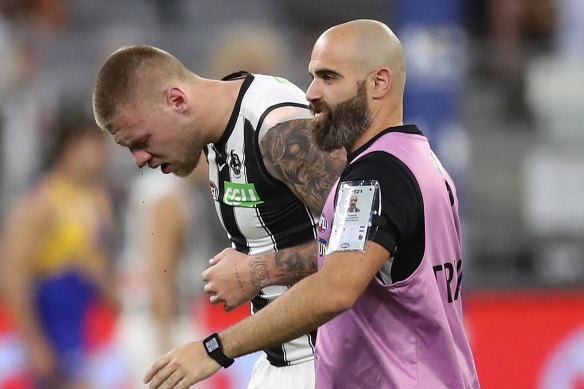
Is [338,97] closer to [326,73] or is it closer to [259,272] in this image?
[326,73]

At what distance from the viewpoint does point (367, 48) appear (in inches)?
138

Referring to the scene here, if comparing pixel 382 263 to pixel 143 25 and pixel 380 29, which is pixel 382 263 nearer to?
pixel 380 29

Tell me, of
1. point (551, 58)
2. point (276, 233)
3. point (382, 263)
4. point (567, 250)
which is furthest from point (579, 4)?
point (382, 263)

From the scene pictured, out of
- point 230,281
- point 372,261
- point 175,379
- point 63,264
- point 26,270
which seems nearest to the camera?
point 372,261

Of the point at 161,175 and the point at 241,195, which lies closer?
the point at 241,195

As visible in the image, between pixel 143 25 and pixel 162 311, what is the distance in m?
4.22

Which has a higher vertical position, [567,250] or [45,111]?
[45,111]

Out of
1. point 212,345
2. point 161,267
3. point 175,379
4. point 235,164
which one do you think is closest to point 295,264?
point 235,164

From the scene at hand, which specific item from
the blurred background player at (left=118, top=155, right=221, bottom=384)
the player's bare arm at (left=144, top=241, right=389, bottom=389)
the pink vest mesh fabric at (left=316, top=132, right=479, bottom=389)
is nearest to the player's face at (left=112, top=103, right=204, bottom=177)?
the pink vest mesh fabric at (left=316, top=132, right=479, bottom=389)

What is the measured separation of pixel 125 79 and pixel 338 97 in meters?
0.96

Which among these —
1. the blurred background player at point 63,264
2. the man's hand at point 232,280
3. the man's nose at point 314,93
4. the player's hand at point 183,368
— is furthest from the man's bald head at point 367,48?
the blurred background player at point 63,264

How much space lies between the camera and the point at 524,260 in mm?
9281

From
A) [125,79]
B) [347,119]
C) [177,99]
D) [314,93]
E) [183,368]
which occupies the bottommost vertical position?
[183,368]

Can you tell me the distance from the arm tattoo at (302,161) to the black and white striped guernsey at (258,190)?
0.07 meters
